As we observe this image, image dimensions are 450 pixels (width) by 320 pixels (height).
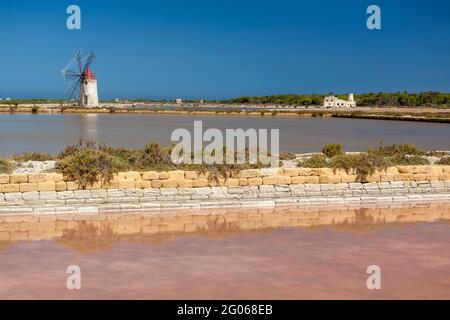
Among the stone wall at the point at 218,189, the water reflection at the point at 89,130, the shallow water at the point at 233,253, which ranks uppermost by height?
the water reflection at the point at 89,130

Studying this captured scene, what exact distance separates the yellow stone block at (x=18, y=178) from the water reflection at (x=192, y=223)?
494 millimetres

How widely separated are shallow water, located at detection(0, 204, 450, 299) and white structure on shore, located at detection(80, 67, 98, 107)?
131 ft

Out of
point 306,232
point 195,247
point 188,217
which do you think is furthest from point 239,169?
point 195,247

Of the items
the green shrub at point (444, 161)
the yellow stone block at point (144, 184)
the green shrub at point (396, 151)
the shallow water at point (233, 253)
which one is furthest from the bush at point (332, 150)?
the yellow stone block at point (144, 184)

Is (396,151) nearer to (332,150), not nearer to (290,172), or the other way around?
(332,150)

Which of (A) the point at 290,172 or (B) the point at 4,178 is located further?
(A) the point at 290,172

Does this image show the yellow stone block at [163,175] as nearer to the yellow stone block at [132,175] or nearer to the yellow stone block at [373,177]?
the yellow stone block at [132,175]

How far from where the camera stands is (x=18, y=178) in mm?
7145

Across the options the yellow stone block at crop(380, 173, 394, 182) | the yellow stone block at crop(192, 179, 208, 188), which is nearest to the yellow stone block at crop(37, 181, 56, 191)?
the yellow stone block at crop(192, 179, 208, 188)

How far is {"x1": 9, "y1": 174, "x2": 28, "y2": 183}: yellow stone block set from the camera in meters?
7.12

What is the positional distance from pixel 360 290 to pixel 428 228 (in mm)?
2619

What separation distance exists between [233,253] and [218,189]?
2186 millimetres

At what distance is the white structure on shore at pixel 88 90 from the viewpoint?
45688 millimetres

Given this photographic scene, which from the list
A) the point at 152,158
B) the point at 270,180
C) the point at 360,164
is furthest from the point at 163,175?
the point at 360,164
